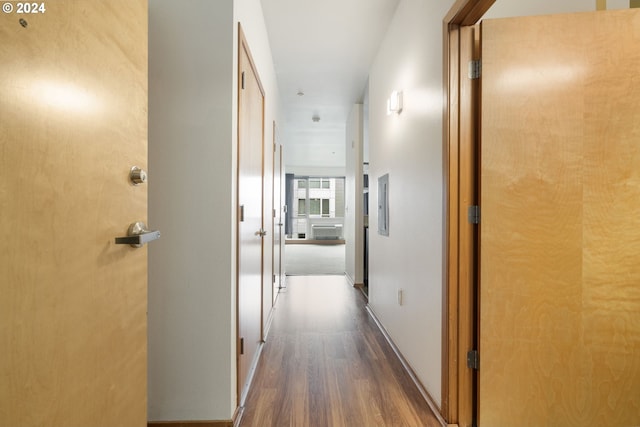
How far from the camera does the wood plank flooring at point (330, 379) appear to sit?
1575mm

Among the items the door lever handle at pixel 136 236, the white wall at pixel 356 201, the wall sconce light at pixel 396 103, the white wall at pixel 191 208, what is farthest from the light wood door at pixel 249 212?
the white wall at pixel 356 201

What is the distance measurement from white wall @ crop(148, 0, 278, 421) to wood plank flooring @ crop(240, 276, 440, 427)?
0.38m

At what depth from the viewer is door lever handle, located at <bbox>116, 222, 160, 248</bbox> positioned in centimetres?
79

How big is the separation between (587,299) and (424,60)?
1508mm

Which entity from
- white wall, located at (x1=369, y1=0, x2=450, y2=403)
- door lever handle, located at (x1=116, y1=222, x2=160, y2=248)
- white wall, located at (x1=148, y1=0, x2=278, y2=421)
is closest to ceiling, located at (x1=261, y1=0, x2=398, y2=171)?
white wall, located at (x1=369, y1=0, x2=450, y2=403)

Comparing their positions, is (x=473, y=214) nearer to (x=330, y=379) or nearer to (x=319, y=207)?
(x=330, y=379)

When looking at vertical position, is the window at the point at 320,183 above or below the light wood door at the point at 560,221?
above

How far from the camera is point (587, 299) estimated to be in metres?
1.37

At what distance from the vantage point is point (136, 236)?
800mm

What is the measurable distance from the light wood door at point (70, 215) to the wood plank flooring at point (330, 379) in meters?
0.96

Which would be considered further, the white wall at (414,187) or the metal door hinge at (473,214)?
the white wall at (414,187)

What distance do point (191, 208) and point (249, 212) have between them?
49 centimetres

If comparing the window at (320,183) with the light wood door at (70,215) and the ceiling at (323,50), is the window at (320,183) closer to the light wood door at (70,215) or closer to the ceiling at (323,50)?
the ceiling at (323,50)

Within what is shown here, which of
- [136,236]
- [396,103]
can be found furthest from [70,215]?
[396,103]
